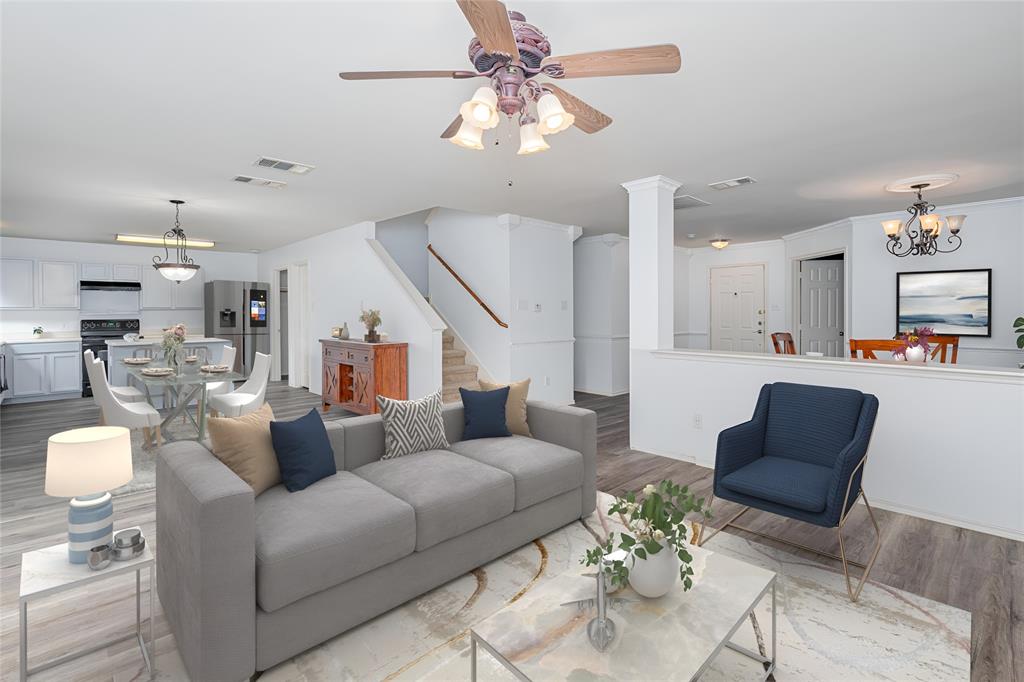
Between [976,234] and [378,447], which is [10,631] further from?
[976,234]

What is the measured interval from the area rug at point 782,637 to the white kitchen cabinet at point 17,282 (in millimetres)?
8830

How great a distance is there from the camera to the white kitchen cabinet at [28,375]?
7371 millimetres

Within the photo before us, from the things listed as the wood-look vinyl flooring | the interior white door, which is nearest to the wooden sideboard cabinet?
the wood-look vinyl flooring

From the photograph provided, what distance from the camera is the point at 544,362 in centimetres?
705

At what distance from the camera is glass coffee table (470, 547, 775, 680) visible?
1453 millimetres

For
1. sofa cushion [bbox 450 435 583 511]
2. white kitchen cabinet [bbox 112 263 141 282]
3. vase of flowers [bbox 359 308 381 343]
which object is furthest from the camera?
white kitchen cabinet [bbox 112 263 141 282]

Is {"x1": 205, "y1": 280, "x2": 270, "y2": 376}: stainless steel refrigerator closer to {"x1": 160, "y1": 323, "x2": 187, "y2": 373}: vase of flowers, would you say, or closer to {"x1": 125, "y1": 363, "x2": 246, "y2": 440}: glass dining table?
{"x1": 125, "y1": 363, "x2": 246, "y2": 440}: glass dining table

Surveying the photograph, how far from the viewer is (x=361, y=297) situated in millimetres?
7121

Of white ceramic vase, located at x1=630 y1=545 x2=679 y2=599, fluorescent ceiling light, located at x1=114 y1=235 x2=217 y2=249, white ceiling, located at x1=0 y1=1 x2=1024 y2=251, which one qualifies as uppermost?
fluorescent ceiling light, located at x1=114 y1=235 x2=217 y2=249

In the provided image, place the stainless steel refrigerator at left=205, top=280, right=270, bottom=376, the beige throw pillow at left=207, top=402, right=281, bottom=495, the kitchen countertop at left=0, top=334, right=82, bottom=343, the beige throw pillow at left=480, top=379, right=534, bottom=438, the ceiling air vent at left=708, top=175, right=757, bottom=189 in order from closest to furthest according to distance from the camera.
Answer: the beige throw pillow at left=207, top=402, right=281, bottom=495 → the beige throw pillow at left=480, top=379, right=534, bottom=438 → the ceiling air vent at left=708, top=175, right=757, bottom=189 → the kitchen countertop at left=0, top=334, right=82, bottom=343 → the stainless steel refrigerator at left=205, top=280, right=270, bottom=376

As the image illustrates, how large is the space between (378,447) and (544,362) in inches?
165

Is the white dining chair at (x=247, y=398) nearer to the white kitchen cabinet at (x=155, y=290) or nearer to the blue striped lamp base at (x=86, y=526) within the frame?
the blue striped lamp base at (x=86, y=526)

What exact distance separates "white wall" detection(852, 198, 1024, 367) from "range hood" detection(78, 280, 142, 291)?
10.9 meters

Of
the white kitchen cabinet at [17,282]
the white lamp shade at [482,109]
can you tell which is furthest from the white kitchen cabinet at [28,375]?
the white lamp shade at [482,109]
